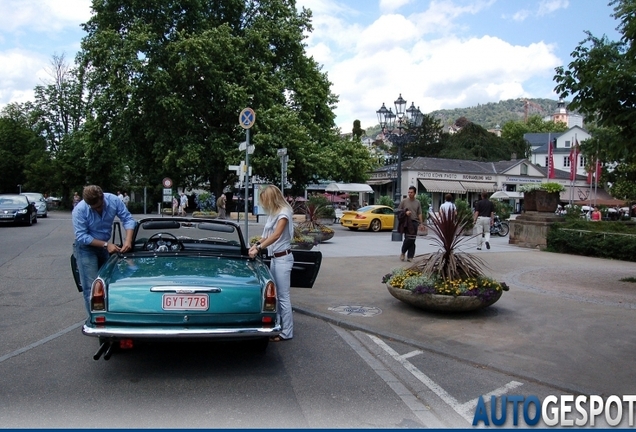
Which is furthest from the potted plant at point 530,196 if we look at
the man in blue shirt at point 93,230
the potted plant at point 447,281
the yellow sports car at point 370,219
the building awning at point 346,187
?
the building awning at point 346,187

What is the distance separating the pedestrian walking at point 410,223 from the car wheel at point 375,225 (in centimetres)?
1184

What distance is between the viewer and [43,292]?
900 centimetres

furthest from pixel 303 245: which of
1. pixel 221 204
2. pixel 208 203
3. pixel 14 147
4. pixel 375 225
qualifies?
pixel 14 147

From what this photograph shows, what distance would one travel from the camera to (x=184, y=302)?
183 inches

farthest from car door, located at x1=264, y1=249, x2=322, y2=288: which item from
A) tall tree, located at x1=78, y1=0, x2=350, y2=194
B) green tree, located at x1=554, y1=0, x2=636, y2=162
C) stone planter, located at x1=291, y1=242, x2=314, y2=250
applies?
tall tree, located at x1=78, y1=0, x2=350, y2=194

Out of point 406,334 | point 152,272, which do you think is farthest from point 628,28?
point 152,272

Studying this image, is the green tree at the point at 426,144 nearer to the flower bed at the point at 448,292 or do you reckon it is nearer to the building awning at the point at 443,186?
the building awning at the point at 443,186

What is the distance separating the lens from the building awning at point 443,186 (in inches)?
1942

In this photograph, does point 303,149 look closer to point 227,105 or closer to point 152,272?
point 227,105

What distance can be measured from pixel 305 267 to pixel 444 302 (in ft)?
6.54

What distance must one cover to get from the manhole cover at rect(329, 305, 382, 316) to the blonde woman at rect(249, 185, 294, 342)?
178 cm

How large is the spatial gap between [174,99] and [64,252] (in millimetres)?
16841

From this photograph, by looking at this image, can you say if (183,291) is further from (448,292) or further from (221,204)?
(221,204)

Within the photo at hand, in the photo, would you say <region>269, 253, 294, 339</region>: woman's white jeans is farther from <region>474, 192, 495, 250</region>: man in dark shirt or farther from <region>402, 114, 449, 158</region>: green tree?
<region>402, 114, 449, 158</region>: green tree
